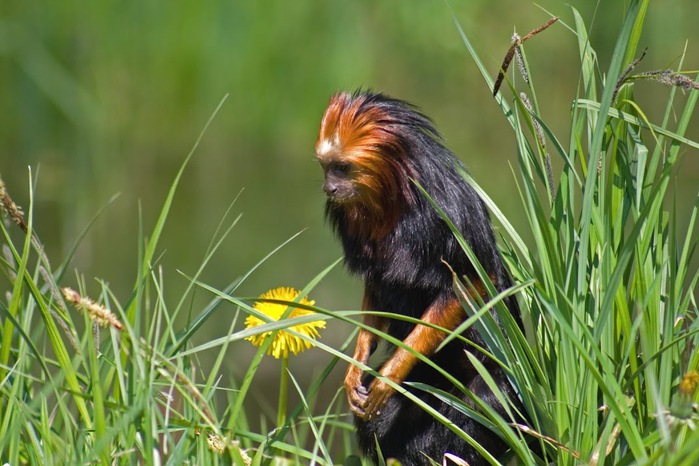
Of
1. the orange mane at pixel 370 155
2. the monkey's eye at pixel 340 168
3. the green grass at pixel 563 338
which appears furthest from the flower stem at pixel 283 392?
the monkey's eye at pixel 340 168

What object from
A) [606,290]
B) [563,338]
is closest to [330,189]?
[563,338]

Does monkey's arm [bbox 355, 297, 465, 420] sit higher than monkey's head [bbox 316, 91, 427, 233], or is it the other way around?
monkey's head [bbox 316, 91, 427, 233]

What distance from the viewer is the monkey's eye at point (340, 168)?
3203 mm

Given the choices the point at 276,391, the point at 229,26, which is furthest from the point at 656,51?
the point at 276,391

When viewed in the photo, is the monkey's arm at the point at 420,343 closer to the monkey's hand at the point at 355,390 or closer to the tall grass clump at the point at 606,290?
the monkey's hand at the point at 355,390

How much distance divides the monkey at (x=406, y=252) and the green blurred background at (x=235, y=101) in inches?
188

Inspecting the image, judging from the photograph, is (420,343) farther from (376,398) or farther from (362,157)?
(362,157)

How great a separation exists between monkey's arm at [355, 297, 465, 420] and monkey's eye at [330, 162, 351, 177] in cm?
51

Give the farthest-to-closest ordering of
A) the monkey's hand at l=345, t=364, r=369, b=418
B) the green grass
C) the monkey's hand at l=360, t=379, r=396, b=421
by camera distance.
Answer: the monkey's hand at l=345, t=364, r=369, b=418 < the monkey's hand at l=360, t=379, r=396, b=421 < the green grass

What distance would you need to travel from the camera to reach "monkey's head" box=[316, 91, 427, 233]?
10.3ft

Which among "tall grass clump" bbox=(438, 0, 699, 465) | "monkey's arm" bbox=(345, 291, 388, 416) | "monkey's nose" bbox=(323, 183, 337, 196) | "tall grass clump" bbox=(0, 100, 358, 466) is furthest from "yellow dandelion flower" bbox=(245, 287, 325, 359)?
"tall grass clump" bbox=(438, 0, 699, 465)

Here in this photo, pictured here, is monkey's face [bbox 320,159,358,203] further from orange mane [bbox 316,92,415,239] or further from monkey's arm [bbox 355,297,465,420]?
monkey's arm [bbox 355,297,465,420]

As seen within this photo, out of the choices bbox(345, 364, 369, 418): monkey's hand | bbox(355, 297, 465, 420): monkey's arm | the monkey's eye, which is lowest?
bbox(345, 364, 369, 418): monkey's hand

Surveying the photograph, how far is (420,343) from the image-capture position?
302 cm
